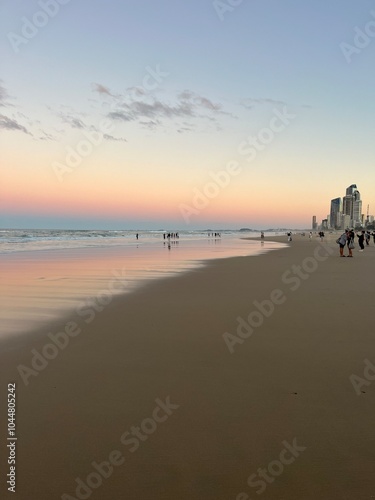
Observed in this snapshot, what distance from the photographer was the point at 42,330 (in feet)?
26.4

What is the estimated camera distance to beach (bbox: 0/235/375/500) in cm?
337

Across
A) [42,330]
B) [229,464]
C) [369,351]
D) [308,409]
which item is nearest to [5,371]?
[42,330]

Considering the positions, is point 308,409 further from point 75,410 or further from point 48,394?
point 48,394

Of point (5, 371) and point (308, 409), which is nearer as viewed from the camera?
point (308, 409)

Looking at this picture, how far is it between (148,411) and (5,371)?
2.38m

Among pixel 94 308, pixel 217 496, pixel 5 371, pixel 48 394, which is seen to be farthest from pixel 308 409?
pixel 94 308

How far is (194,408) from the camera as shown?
4570 mm

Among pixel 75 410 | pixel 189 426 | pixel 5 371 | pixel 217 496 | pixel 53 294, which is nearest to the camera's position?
pixel 217 496

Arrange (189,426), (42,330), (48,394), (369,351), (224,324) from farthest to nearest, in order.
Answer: (224,324) < (42,330) < (369,351) < (48,394) < (189,426)

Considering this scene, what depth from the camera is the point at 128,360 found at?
621 cm

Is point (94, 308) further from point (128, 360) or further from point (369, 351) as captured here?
point (369, 351)

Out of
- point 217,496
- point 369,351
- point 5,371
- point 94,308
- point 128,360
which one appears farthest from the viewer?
point 94,308

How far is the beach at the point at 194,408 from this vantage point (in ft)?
11.1

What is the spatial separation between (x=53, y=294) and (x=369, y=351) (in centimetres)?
930
